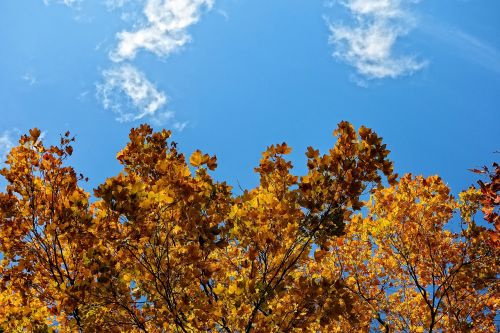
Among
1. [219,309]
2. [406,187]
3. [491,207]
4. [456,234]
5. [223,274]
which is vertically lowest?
[219,309]

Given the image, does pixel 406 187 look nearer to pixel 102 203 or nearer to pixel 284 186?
pixel 284 186

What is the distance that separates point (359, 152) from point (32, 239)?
17.0 feet

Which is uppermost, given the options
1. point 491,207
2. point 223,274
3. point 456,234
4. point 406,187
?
point 406,187

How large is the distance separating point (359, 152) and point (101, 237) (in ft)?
9.72

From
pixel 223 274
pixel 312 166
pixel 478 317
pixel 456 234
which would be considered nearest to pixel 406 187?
pixel 456 234

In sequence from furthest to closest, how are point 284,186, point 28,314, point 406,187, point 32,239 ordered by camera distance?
point 406,187, point 32,239, point 28,314, point 284,186

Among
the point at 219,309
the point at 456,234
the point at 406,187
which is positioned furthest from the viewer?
the point at 406,187

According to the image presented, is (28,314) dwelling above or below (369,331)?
below

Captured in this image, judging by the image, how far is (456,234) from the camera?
867 cm

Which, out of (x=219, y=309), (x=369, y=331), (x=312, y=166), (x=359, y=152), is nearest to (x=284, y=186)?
(x=312, y=166)

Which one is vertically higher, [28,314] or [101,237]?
[101,237]

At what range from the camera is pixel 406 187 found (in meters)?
9.41

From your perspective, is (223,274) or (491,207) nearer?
(491,207)

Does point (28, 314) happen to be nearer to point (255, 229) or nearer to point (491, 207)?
point (255, 229)
